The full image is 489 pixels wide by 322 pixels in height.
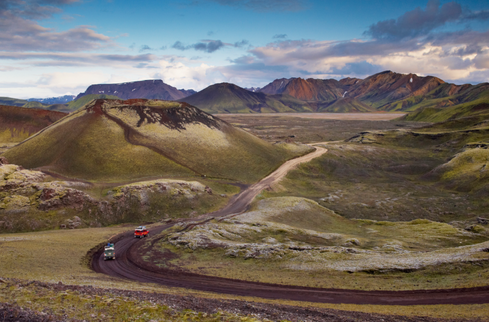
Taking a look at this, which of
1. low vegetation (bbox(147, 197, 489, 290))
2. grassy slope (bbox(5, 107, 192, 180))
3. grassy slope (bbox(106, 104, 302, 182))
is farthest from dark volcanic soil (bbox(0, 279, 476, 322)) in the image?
grassy slope (bbox(106, 104, 302, 182))

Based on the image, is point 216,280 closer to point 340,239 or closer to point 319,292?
point 319,292

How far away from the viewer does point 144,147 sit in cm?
11775

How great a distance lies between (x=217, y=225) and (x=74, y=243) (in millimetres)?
26100

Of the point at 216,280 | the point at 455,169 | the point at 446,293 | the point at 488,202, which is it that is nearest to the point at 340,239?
the point at 446,293

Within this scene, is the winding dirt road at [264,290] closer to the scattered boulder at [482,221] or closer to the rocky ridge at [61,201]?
the rocky ridge at [61,201]

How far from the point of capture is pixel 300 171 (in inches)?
4820

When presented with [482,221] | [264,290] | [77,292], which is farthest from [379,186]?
[77,292]

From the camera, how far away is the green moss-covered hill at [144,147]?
104625 millimetres

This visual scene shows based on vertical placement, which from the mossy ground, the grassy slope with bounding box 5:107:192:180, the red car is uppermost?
the grassy slope with bounding box 5:107:192:180

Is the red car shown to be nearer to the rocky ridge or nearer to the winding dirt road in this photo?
the winding dirt road

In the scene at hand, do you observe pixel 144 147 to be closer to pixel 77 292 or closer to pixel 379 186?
pixel 379 186

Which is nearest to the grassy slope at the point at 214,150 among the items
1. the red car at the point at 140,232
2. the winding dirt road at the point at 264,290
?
the red car at the point at 140,232

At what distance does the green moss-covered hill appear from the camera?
104625mm

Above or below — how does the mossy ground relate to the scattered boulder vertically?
above
